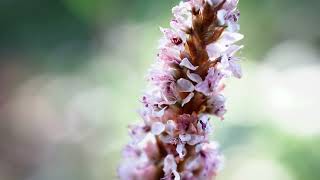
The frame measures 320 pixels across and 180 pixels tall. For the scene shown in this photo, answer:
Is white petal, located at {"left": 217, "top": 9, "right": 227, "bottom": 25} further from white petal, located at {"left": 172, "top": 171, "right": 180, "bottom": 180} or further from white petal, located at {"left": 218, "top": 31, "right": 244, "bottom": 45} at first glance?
white petal, located at {"left": 172, "top": 171, "right": 180, "bottom": 180}

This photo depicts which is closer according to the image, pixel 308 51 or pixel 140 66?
pixel 140 66

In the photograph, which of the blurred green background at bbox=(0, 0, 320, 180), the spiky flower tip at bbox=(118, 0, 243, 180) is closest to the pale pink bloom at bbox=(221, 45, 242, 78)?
the spiky flower tip at bbox=(118, 0, 243, 180)

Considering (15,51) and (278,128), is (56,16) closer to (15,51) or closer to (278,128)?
(15,51)

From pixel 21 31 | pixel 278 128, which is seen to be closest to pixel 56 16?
pixel 21 31

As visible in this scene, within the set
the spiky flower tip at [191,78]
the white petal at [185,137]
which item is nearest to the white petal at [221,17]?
the spiky flower tip at [191,78]

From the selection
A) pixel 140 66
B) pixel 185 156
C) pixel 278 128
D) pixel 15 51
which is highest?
pixel 15 51

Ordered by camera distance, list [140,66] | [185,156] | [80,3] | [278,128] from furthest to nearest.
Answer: [80,3]
[140,66]
[278,128]
[185,156]

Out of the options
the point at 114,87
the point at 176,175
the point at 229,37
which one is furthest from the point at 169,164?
the point at 114,87
